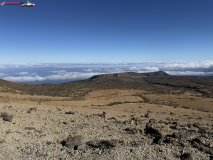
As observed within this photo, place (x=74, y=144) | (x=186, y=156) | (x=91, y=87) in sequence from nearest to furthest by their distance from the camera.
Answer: (x=186, y=156) < (x=74, y=144) < (x=91, y=87)

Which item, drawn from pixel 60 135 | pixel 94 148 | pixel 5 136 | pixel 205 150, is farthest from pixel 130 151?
pixel 5 136

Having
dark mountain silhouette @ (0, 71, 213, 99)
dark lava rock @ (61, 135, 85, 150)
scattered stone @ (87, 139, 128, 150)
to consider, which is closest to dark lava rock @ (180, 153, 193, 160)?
scattered stone @ (87, 139, 128, 150)

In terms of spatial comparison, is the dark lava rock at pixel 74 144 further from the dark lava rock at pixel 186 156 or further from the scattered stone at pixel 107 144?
the dark lava rock at pixel 186 156

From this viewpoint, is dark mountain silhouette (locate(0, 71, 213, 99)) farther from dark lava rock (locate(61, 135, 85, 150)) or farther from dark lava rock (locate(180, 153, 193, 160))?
dark lava rock (locate(180, 153, 193, 160))

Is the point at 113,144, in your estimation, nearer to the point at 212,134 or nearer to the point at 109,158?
the point at 109,158

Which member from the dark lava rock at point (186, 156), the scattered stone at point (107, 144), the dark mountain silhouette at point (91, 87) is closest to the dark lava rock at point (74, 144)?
the scattered stone at point (107, 144)

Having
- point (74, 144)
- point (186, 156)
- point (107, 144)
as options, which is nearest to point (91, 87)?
point (74, 144)

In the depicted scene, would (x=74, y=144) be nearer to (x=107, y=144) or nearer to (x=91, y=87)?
(x=107, y=144)

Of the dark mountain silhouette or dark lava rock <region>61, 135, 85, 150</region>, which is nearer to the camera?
dark lava rock <region>61, 135, 85, 150</region>

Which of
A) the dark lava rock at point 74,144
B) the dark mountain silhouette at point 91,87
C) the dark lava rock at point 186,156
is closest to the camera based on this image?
the dark lava rock at point 186,156

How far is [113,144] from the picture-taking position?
466 centimetres

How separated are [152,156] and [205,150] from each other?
205 cm

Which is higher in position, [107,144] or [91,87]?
[107,144]

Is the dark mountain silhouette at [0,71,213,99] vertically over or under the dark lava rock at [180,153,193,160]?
under
